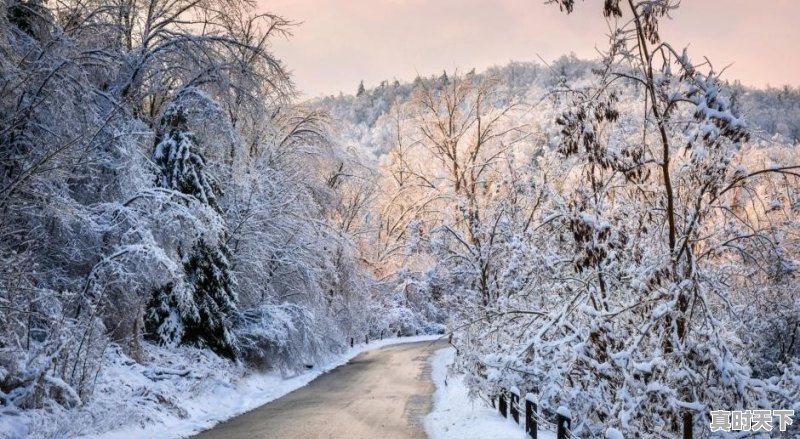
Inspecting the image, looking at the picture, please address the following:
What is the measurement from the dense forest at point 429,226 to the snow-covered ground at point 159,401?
80 mm

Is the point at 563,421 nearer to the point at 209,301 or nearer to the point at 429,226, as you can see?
the point at 209,301

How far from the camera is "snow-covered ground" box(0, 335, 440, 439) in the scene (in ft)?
29.5

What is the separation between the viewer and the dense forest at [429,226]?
23.1ft

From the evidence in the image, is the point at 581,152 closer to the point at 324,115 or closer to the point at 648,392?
the point at 648,392

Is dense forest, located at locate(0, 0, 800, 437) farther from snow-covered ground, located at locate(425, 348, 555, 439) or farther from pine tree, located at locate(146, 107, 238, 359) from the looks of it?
snow-covered ground, located at locate(425, 348, 555, 439)

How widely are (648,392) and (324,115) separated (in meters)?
24.6

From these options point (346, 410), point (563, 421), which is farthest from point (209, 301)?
point (563, 421)

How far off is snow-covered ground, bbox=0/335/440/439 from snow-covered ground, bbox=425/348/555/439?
4.64 meters

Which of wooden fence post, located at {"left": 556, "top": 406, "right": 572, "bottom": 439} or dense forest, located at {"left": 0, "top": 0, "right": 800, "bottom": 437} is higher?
dense forest, located at {"left": 0, "top": 0, "right": 800, "bottom": 437}

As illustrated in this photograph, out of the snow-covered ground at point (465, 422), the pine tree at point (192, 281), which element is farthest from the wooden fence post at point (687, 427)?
the pine tree at point (192, 281)

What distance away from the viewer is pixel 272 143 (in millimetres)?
24500

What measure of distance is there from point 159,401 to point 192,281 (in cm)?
560

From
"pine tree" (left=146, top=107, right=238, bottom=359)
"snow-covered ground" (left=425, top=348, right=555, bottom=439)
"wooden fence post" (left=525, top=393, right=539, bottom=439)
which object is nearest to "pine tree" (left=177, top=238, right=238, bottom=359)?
"pine tree" (left=146, top=107, right=238, bottom=359)

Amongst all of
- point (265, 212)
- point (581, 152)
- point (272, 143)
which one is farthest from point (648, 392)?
point (272, 143)
